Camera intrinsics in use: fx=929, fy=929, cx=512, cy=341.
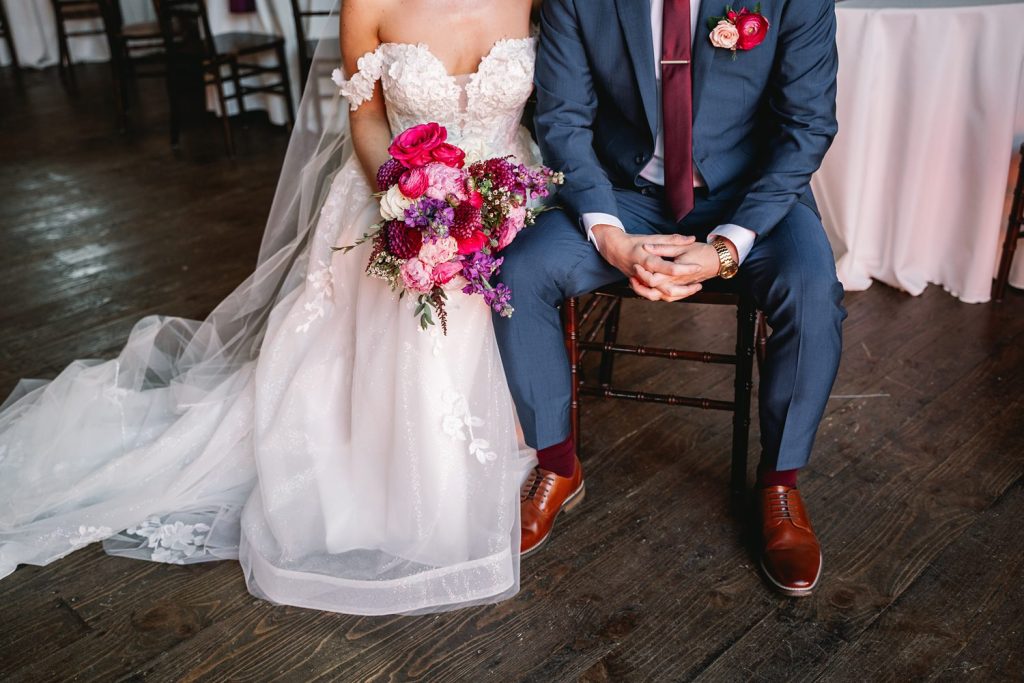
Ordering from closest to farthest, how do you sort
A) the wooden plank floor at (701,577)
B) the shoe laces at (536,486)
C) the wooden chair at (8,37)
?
the wooden plank floor at (701,577) < the shoe laces at (536,486) < the wooden chair at (8,37)

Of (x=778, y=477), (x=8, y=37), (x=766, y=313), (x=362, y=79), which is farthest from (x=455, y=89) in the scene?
(x=8, y=37)

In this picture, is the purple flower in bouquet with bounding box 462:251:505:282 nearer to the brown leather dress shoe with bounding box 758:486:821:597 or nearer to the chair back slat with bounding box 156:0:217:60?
the brown leather dress shoe with bounding box 758:486:821:597

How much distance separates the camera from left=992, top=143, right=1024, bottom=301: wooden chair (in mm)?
2973

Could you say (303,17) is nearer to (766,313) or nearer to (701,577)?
(766,313)

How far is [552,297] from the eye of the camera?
199 centimetres

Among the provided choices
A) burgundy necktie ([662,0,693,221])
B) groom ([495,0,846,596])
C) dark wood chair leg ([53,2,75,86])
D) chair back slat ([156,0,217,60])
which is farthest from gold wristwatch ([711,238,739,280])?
dark wood chair leg ([53,2,75,86])

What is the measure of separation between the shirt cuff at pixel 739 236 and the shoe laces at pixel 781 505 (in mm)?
514

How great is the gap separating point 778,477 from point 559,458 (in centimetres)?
48

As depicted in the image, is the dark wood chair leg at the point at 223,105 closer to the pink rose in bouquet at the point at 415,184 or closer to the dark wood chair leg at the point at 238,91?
the dark wood chair leg at the point at 238,91

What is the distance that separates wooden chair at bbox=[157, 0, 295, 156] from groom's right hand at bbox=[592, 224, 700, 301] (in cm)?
364

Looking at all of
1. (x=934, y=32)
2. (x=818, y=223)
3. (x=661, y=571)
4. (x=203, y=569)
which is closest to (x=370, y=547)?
(x=203, y=569)

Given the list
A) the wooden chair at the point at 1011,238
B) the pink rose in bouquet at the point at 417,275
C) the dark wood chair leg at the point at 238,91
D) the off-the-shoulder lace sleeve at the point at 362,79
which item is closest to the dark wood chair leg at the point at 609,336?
the pink rose in bouquet at the point at 417,275

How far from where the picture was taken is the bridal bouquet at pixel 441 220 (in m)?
1.84

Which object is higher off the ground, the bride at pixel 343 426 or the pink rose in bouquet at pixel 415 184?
the pink rose in bouquet at pixel 415 184
